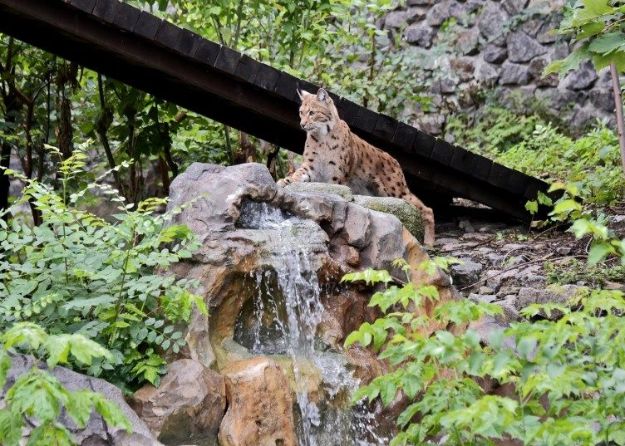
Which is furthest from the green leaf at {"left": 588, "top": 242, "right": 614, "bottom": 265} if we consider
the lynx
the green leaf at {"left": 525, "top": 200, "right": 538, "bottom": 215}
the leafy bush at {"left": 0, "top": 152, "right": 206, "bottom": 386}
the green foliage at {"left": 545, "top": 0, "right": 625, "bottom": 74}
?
the green leaf at {"left": 525, "top": 200, "right": 538, "bottom": 215}

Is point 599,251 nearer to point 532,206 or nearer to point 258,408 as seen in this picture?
point 258,408

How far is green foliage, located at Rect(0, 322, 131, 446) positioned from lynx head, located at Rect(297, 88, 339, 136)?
4.79 m

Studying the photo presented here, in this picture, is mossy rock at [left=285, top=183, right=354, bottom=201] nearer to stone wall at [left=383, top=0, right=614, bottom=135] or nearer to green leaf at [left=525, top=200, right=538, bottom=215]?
green leaf at [left=525, top=200, right=538, bottom=215]

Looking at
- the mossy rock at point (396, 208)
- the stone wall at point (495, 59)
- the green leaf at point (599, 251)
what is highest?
the stone wall at point (495, 59)

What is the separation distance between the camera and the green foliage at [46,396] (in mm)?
3281

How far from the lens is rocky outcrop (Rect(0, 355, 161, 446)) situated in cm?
421

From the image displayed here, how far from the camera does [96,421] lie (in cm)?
430

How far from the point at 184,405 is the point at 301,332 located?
1.13 m

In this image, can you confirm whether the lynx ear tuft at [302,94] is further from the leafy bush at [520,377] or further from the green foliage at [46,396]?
the green foliage at [46,396]

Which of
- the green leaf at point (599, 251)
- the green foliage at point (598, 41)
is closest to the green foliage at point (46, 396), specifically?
the green leaf at point (599, 251)

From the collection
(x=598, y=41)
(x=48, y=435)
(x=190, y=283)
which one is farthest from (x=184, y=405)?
(x=598, y=41)

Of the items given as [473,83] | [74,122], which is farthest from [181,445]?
[473,83]

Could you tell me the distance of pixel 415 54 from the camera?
13.3 m

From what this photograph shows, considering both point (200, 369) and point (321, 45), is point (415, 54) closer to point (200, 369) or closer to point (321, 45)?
point (321, 45)
